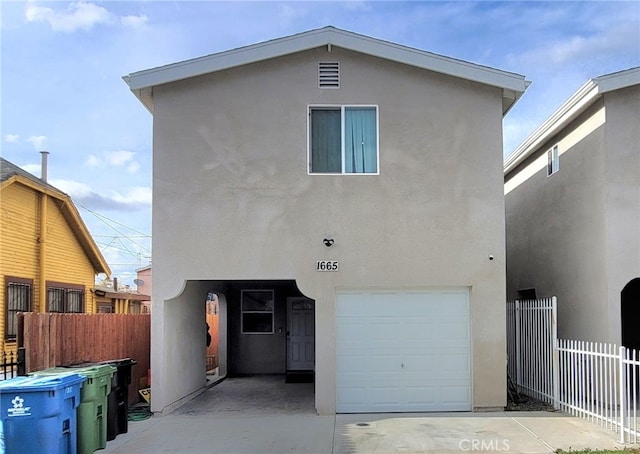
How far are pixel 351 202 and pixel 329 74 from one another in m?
2.44

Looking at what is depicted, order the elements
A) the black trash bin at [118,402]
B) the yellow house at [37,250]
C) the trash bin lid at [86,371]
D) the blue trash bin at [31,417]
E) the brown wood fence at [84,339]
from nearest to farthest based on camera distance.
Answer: the blue trash bin at [31,417] → the trash bin lid at [86,371] → the brown wood fence at [84,339] → the black trash bin at [118,402] → the yellow house at [37,250]

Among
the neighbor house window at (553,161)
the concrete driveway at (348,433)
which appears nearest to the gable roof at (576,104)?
the neighbor house window at (553,161)

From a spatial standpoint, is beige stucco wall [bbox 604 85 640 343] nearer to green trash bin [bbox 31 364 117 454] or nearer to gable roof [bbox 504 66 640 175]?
gable roof [bbox 504 66 640 175]

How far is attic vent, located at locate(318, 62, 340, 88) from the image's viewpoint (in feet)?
37.4

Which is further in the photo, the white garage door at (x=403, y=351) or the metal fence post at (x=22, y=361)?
the white garage door at (x=403, y=351)

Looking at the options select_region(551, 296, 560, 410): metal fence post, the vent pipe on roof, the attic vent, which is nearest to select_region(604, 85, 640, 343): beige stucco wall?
select_region(551, 296, 560, 410): metal fence post

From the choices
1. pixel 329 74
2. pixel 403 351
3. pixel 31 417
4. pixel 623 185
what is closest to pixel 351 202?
pixel 329 74

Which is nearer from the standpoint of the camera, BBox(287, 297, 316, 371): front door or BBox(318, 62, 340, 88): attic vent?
BBox(318, 62, 340, 88): attic vent

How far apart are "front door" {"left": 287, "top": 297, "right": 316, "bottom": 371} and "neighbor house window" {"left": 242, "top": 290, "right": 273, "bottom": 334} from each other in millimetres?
639

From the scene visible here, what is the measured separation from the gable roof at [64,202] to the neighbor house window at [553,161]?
12.8 m

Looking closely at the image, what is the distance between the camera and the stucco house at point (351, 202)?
11.1 metres

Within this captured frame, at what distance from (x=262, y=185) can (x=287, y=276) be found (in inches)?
67.9

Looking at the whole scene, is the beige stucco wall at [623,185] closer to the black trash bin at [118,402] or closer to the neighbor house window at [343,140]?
the neighbor house window at [343,140]

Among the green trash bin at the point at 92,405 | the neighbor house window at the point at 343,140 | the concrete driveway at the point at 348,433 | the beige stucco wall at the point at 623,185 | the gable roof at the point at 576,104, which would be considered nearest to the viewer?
the green trash bin at the point at 92,405
